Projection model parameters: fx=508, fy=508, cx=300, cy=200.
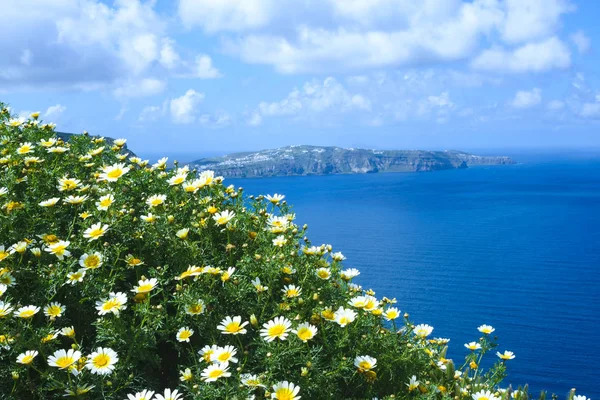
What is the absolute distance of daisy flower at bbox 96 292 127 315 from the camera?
308 centimetres

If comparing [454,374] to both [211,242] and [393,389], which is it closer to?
[393,389]

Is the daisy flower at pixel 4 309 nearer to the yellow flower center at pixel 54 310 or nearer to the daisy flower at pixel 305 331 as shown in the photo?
the yellow flower center at pixel 54 310

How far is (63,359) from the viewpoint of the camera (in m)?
2.88

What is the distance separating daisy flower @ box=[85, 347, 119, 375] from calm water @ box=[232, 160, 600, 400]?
42.3 m

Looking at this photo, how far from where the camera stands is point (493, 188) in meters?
152

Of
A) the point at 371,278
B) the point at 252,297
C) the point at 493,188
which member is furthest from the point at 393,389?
the point at 493,188

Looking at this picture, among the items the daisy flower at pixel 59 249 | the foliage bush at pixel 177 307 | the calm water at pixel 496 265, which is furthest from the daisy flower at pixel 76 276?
the calm water at pixel 496 265

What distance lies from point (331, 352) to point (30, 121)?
4.87m

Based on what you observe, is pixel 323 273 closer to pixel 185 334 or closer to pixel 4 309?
pixel 185 334

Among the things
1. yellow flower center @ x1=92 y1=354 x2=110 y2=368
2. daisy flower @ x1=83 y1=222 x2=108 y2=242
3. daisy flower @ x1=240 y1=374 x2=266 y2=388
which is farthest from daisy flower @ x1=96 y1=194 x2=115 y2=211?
daisy flower @ x1=240 y1=374 x2=266 y2=388

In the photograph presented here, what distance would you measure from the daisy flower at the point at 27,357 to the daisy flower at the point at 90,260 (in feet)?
2.37

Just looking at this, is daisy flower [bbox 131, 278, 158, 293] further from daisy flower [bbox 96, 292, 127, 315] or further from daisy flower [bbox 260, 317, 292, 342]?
daisy flower [bbox 260, 317, 292, 342]

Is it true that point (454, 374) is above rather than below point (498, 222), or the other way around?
above

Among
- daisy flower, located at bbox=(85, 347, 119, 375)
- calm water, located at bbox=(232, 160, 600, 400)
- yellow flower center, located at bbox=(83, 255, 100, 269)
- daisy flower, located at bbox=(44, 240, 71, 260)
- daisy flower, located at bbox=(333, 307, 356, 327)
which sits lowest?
calm water, located at bbox=(232, 160, 600, 400)
